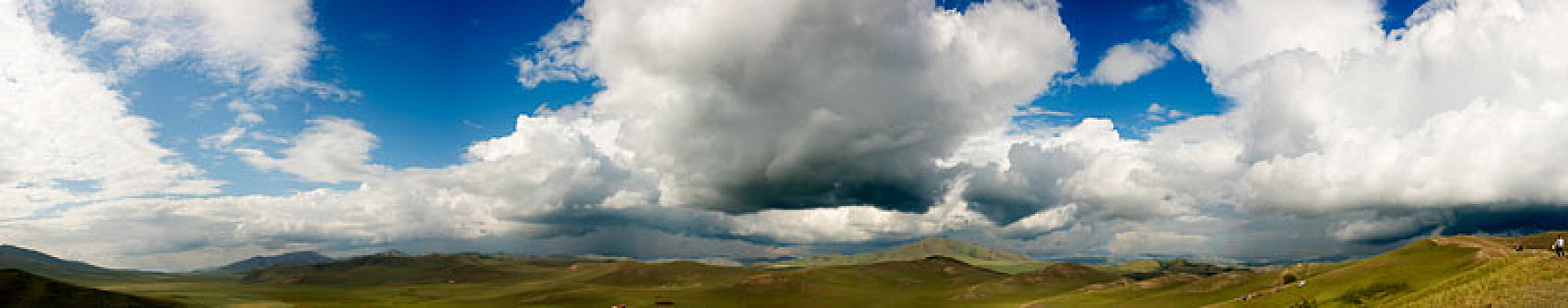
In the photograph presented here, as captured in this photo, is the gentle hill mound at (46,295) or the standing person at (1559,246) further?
the gentle hill mound at (46,295)

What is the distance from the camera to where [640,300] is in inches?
7352

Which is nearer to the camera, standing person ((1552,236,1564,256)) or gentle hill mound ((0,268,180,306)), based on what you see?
standing person ((1552,236,1564,256))

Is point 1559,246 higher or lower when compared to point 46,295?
higher

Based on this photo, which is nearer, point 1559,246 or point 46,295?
point 1559,246

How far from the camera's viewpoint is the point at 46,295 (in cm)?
12362

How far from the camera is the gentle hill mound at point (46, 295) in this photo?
121 metres

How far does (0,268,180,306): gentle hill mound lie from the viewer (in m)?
121

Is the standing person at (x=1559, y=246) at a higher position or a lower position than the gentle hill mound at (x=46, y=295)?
higher

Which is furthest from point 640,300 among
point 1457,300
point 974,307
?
point 1457,300

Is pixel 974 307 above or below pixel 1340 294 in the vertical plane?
below

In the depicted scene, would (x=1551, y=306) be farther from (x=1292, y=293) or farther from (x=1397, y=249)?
(x=1397, y=249)

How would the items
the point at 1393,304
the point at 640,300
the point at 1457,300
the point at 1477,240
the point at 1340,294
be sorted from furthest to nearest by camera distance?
1. the point at 640,300
2. the point at 1477,240
3. the point at 1340,294
4. the point at 1393,304
5. the point at 1457,300

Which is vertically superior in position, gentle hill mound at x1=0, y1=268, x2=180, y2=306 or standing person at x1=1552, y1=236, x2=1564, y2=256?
standing person at x1=1552, y1=236, x2=1564, y2=256

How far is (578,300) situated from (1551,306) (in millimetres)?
186337
